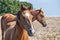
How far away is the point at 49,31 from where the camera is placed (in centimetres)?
1363

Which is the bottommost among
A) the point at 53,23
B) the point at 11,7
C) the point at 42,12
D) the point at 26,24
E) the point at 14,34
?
the point at 11,7

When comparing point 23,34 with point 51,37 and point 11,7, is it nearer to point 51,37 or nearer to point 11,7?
point 51,37

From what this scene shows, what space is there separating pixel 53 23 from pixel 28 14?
30.0 feet

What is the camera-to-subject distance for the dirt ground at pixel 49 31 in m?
12.3

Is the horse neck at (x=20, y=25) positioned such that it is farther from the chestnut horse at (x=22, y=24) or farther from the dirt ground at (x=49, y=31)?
the dirt ground at (x=49, y=31)

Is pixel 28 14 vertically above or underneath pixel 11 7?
above

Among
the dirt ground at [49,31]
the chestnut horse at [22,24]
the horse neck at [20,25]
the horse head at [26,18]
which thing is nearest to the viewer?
the horse head at [26,18]

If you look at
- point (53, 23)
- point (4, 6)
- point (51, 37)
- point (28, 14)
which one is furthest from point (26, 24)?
point (4, 6)

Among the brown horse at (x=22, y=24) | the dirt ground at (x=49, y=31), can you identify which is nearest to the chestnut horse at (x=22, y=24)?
the brown horse at (x=22, y=24)

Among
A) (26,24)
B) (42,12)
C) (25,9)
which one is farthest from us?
(42,12)

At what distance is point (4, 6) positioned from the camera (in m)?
38.2

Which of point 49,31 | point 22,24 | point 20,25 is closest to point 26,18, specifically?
point 22,24

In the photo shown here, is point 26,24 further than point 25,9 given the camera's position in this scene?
No

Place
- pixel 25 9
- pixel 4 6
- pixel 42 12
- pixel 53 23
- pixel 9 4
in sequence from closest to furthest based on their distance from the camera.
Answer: pixel 25 9, pixel 42 12, pixel 53 23, pixel 4 6, pixel 9 4
